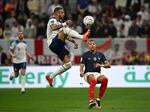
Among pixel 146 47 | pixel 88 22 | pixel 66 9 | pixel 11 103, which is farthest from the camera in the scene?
pixel 66 9

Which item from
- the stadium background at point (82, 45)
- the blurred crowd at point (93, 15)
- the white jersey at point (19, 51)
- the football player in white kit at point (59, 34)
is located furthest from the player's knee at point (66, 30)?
the blurred crowd at point (93, 15)

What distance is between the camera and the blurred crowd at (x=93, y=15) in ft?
94.7

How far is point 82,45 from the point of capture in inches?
1089

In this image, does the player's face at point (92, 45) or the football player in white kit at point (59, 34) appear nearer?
the player's face at point (92, 45)

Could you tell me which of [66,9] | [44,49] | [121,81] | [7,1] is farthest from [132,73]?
[7,1]

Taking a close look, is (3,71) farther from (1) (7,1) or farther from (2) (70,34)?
(2) (70,34)

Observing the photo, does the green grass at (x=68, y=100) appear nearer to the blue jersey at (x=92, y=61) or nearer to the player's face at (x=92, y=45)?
the blue jersey at (x=92, y=61)

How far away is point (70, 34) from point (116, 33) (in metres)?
12.3

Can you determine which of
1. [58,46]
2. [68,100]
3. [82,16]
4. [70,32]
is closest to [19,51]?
[68,100]

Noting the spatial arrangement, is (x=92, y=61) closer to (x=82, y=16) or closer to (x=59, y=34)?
(x=59, y=34)

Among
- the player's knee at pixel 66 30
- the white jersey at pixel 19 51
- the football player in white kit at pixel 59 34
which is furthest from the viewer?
the white jersey at pixel 19 51

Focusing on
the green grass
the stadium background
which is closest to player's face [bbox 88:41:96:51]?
the green grass

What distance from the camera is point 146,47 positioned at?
91.6 ft

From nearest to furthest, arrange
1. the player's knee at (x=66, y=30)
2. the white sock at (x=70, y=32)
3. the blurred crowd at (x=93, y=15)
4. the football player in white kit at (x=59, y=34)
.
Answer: the white sock at (x=70, y=32), the player's knee at (x=66, y=30), the football player in white kit at (x=59, y=34), the blurred crowd at (x=93, y=15)
